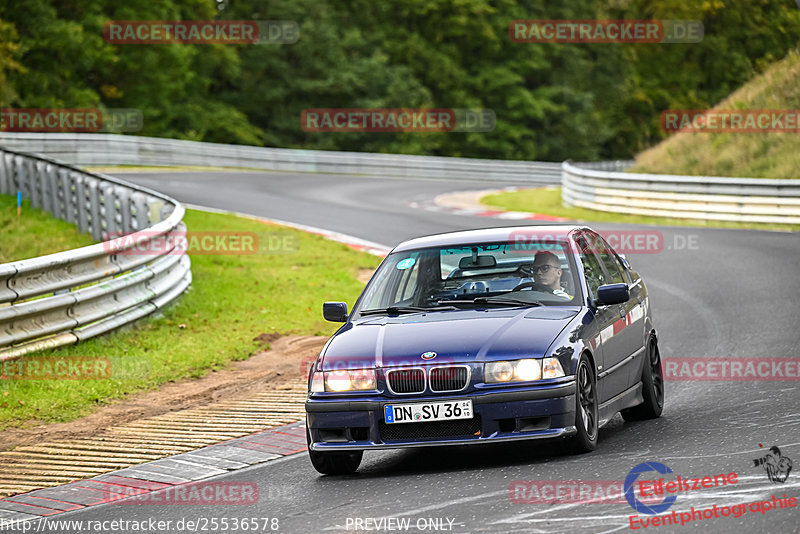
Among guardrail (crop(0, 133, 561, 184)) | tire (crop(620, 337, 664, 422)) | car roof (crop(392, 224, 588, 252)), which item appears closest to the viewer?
car roof (crop(392, 224, 588, 252))

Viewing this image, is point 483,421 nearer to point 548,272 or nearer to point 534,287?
point 534,287

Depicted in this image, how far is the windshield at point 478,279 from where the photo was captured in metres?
8.03

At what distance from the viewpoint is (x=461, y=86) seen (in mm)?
69500

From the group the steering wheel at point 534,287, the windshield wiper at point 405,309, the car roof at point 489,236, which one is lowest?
the windshield wiper at point 405,309

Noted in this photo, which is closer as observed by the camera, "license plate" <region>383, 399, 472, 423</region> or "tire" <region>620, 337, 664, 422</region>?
"license plate" <region>383, 399, 472, 423</region>

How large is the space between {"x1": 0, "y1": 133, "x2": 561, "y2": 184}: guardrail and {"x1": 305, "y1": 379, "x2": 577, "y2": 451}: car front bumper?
111 feet

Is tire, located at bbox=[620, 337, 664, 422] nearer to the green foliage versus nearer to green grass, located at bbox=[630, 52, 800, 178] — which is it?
green grass, located at bbox=[630, 52, 800, 178]

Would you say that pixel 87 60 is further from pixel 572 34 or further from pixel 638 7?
pixel 638 7

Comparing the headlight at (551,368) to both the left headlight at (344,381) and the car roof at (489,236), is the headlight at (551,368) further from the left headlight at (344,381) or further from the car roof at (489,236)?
the car roof at (489,236)

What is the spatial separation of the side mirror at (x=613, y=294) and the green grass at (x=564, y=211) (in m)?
16.5

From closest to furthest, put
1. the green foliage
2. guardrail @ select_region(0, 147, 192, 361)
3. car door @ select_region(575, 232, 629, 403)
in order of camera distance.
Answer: car door @ select_region(575, 232, 629, 403)
guardrail @ select_region(0, 147, 192, 361)
the green foliage

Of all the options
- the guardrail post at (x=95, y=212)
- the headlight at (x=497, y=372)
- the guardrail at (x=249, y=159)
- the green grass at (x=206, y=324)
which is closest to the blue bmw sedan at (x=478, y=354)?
the headlight at (x=497, y=372)

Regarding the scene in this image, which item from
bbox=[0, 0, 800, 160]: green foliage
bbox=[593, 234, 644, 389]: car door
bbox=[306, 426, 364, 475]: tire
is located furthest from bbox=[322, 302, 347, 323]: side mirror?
bbox=[0, 0, 800, 160]: green foliage

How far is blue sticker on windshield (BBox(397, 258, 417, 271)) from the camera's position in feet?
28.0
